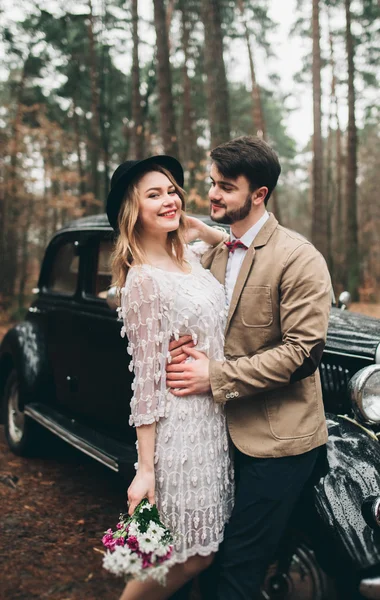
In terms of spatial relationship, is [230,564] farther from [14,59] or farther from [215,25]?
[14,59]

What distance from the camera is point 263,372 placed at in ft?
7.07

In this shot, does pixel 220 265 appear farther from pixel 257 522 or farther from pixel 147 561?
pixel 147 561

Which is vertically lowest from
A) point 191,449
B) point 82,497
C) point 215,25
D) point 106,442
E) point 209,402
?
point 82,497

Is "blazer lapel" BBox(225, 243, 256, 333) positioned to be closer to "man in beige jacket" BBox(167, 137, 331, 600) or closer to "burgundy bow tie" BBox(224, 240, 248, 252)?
"man in beige jacket" BBox(167, 137, 331, 600)

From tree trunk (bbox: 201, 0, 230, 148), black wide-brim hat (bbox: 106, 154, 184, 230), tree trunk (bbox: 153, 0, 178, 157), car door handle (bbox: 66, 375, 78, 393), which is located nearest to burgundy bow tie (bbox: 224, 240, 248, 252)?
black wide-brim hat (bbox: 106, 154, 184, 230)

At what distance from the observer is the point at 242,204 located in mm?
2418

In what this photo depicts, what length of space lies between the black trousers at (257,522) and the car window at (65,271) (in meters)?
2.95

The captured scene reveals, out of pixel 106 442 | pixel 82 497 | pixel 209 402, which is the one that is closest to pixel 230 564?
pixel 209 402

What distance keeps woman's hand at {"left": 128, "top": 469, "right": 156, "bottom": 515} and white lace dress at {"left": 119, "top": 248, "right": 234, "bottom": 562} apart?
0.08 meters

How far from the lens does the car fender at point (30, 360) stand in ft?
16.7

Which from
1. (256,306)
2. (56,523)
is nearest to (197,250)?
(256,306)

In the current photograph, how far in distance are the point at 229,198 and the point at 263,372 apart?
0.75 meters

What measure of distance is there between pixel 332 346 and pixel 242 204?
1.18m

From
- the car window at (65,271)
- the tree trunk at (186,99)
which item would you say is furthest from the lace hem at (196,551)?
the tree trunk at (186,99)
